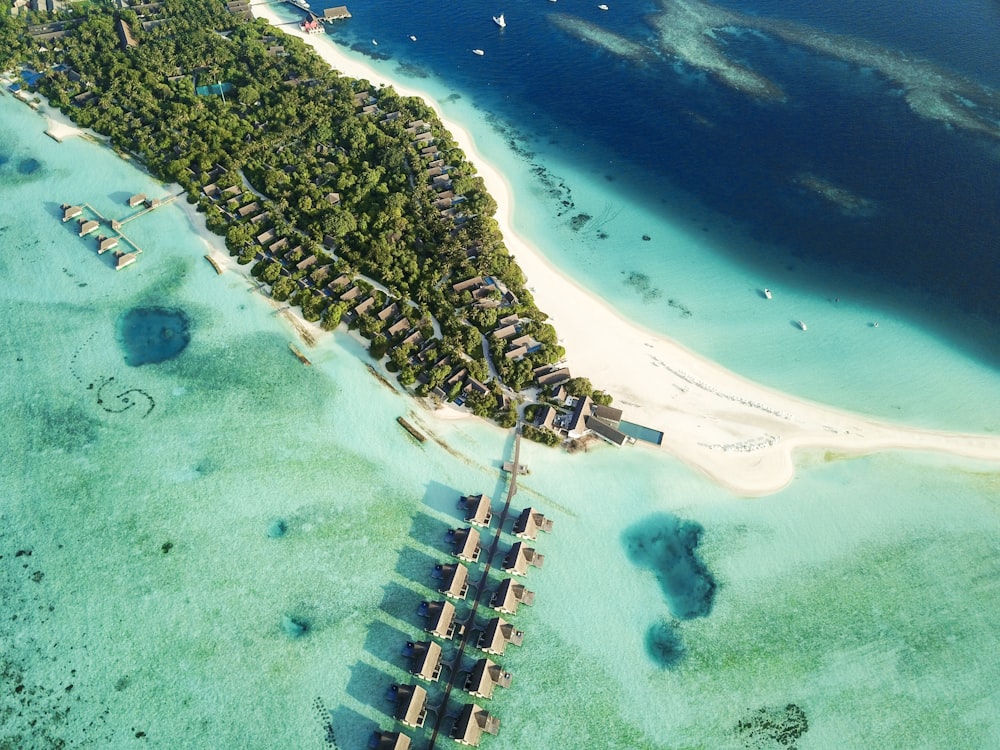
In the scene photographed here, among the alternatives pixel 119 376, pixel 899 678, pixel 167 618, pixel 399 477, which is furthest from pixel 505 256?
pixel 899 678

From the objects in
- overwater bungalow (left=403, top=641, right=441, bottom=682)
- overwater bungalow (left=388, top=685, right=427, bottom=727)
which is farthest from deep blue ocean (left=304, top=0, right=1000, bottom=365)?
overwater bungalow (left=388, top=685, right=427, bottom=727)

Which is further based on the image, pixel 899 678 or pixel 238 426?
pixel 238 426

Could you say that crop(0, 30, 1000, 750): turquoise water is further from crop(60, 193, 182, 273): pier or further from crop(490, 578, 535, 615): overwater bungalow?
crop(60, 193, 182, 273): pier

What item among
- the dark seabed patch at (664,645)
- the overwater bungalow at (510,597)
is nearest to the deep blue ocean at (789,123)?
the dark seabed patch at (664,645)

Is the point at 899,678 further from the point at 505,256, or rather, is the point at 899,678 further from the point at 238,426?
the point at 238,426

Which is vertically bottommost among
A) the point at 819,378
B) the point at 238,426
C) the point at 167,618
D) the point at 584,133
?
the point at 167,618
